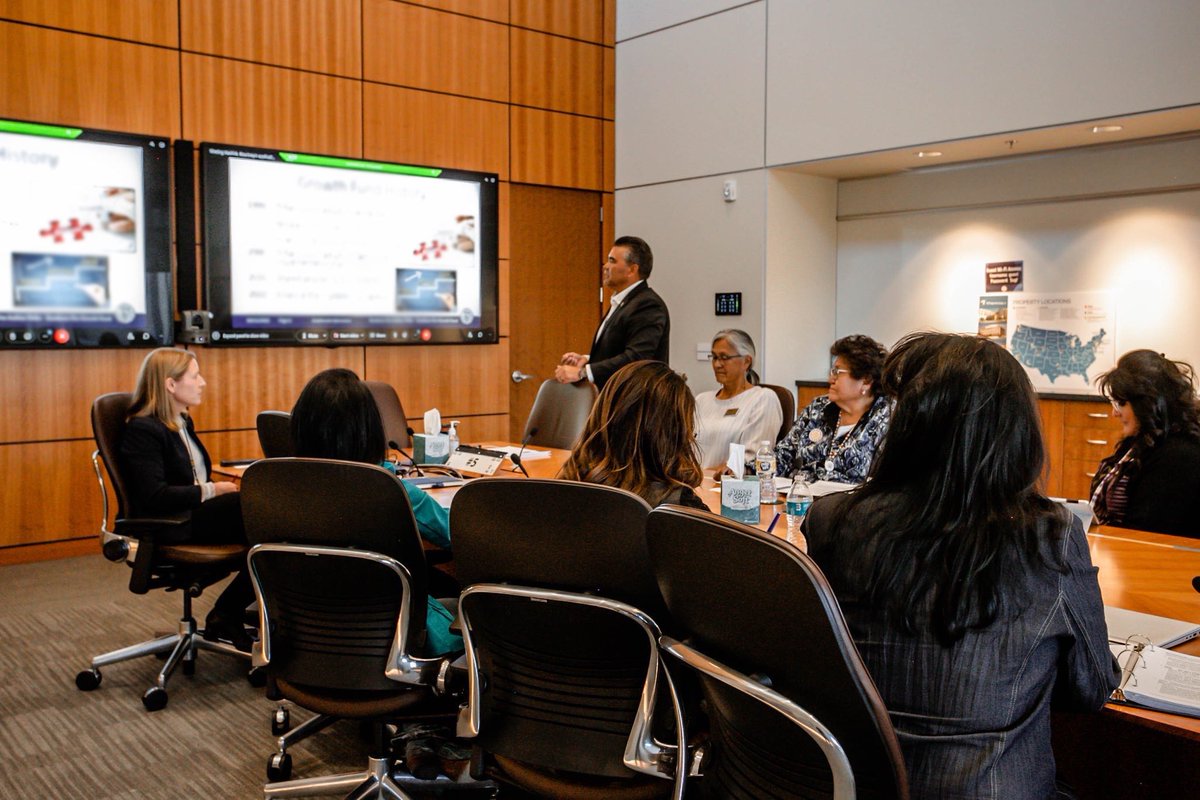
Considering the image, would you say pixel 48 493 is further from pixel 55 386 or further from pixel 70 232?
pixel 70 232

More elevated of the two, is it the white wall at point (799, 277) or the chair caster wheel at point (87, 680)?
the white wall at point (799, 277)

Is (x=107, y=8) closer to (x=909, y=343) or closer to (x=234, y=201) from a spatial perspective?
(x=234, y=201)

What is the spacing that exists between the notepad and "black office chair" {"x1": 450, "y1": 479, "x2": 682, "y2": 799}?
90 centimetres

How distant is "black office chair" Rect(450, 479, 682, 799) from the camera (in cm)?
186

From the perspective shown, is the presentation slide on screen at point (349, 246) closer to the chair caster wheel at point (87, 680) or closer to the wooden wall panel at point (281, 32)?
the wooden wall panel at point (281, 32)

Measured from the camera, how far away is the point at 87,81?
5.26 m

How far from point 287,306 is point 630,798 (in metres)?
4.71

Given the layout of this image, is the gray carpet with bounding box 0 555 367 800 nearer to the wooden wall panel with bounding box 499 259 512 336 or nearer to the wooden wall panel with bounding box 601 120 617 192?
the wooden wall panel with bounding box 499 259 512 336

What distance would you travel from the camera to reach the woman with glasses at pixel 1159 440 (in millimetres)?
2961

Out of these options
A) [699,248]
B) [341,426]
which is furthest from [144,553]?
[699,248]

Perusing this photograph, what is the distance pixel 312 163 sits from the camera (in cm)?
604

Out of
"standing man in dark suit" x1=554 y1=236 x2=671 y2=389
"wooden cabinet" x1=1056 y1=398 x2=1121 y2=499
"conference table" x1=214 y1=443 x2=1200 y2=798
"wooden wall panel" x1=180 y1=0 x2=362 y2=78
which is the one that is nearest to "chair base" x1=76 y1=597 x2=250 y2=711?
"standing man in dark suit" x1=554 y1=236 x2=671 y2=389

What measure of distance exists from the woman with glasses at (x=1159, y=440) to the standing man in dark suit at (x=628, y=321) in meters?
2.37

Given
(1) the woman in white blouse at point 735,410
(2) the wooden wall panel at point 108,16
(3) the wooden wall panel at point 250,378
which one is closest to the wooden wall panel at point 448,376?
(3) the wooden wall panel at point 250,378
